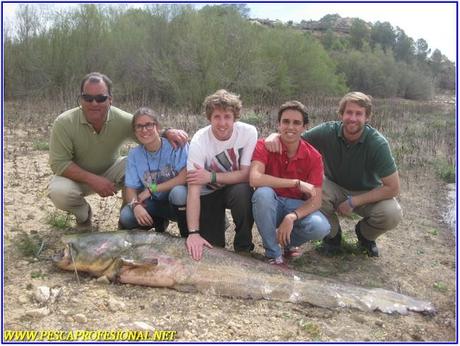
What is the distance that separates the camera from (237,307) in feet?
12.1

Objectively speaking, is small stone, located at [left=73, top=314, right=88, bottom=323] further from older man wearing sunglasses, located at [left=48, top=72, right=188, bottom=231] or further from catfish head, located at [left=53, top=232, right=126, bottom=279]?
older man wearing sunglasses, located at [left=48, top=72, right=188, bottom=231]

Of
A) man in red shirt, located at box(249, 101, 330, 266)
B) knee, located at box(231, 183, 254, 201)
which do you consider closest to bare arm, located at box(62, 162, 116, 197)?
knee, located at box(231, 183, 254, 201)

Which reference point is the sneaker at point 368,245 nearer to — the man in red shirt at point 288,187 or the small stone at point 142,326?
the man in red shirt at point 288,187

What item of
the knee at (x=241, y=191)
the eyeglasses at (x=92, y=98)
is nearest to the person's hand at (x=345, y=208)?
the knee at (x=241, y=191)

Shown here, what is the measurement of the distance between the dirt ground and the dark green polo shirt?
883mm

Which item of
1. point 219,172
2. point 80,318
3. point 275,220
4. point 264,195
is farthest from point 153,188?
point 80,318

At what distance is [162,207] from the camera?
15.3 feet

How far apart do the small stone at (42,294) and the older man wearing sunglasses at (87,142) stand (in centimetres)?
137

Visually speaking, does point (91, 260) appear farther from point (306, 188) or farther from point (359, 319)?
point (359, 319)

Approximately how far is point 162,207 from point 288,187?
4.43ft

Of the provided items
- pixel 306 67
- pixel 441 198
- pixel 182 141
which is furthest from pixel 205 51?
pixel 182 141

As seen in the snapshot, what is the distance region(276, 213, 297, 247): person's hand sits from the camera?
4121mm

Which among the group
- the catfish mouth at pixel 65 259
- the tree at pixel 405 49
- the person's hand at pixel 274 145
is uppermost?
the tree at pixel 405 49

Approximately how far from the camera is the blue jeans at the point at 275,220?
4223 mm
